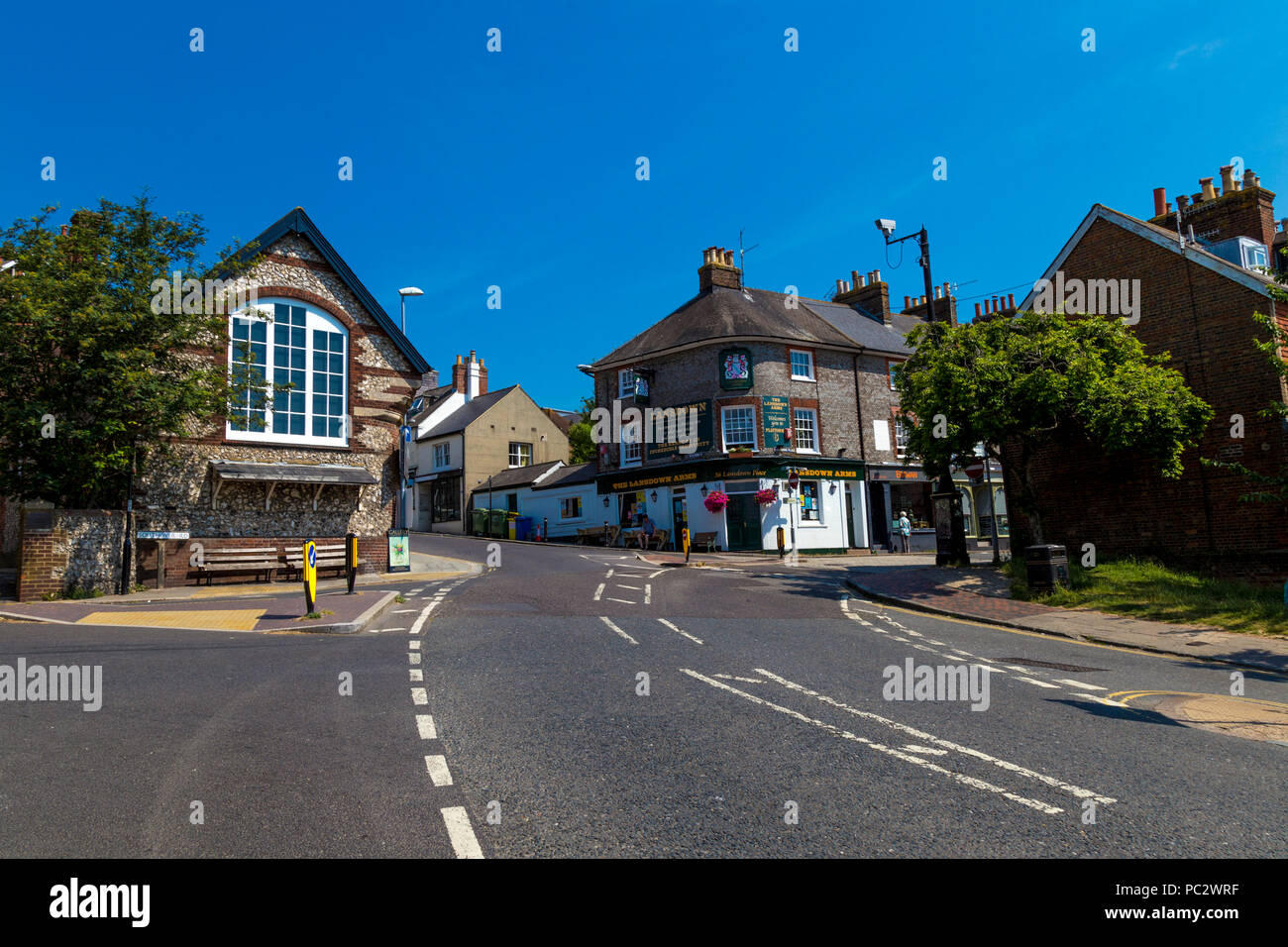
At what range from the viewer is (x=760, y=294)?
40625 mm

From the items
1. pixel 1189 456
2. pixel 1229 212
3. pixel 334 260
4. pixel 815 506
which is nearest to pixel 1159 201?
pixel 1229 212

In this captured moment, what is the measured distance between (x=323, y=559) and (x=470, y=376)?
38857 mm

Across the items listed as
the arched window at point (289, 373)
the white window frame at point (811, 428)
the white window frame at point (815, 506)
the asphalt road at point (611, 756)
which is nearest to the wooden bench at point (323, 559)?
the arched window at point (289, 373)

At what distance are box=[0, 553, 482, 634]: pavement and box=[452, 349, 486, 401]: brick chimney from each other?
39.8m

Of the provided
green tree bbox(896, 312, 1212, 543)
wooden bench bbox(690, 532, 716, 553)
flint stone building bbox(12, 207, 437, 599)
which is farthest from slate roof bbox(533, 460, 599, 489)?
green tree bbox(896, 312, 1212, 543)

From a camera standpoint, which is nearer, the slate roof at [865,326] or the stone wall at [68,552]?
the stone wall at [68,552]

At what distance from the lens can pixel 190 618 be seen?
12477 millimetres

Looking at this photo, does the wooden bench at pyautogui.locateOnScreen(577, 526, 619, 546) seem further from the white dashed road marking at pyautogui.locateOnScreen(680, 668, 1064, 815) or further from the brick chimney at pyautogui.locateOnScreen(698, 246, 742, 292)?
the white dashed road marking at pyautogui.locateOnScreen(680, 668, 1064, 815)

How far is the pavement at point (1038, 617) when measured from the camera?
11.0 meters

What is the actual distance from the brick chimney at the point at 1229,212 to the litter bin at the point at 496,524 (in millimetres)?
32334

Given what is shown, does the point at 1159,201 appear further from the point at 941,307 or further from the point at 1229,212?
the point at 941,307

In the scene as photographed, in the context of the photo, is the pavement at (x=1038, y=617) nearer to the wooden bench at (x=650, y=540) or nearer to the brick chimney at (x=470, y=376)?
the wooden bench at (x=650, y=540)
